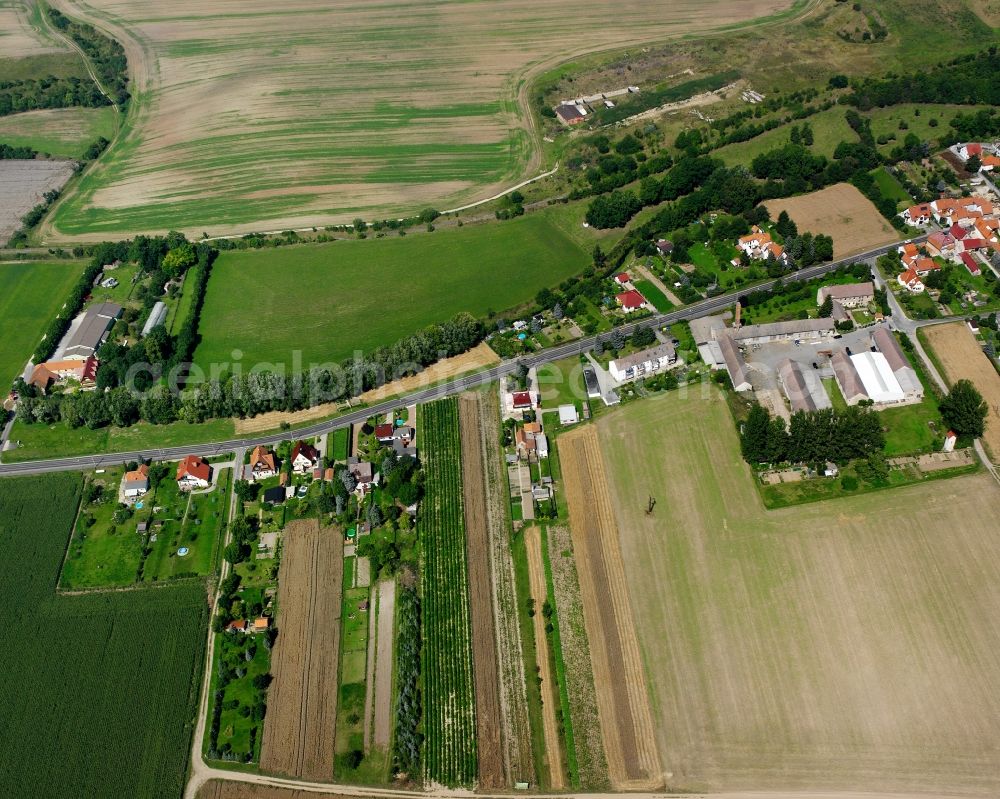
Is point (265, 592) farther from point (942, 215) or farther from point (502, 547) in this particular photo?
point (942, 215)

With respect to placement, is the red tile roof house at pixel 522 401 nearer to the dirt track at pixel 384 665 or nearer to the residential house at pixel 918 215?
the dirt track at pixel 384 665

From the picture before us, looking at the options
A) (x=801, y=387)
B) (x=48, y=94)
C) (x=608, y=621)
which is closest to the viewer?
(x=608, y=621)

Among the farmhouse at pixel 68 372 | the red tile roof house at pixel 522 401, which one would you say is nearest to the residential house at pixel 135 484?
the farmhouse at pixel 68 372

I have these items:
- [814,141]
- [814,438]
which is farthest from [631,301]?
[814,141]

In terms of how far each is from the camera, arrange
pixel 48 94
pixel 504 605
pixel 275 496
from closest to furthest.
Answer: pixel 504 605 < pixel 275 496 < pixel 48 94

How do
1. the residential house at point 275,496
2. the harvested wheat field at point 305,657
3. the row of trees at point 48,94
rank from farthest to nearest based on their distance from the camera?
the row of trees at point 48,94
the residential house at point 275,496
the harvested wheat field at point 305,657

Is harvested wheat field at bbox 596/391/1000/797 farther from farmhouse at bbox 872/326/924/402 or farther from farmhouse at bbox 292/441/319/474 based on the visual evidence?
farmhouse at bbox 292/441/319/474

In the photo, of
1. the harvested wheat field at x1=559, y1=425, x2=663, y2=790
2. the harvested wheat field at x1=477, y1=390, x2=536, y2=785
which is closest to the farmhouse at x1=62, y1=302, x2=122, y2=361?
the harvested wheat field at x1=477, y1=390, x2=536, y2=785

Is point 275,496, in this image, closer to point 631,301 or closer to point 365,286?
point 365,286
